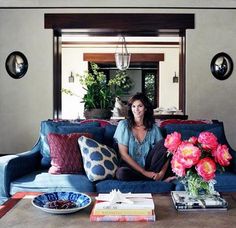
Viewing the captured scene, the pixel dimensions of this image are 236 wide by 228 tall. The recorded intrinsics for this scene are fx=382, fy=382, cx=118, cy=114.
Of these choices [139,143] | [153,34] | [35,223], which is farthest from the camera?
[153,34]

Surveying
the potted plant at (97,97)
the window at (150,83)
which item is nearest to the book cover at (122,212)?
the potted plant at (97,97)

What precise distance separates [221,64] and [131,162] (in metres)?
2.90

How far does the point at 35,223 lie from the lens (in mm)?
1823

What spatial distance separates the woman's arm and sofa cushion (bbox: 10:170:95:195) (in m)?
0.38

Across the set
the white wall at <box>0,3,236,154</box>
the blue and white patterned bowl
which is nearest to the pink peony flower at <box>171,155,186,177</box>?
the blue and white patterned bowl

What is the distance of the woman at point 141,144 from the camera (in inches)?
125

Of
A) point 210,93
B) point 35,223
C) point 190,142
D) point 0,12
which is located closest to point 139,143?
point 190,142

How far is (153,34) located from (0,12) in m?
2.28

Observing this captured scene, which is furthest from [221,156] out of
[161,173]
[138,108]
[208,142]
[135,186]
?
[138,108]

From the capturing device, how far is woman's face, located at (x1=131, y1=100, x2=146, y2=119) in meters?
3.34

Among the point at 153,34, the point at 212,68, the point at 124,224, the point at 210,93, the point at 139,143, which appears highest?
the point at 153,34

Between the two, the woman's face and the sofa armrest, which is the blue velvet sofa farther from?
the woman's face

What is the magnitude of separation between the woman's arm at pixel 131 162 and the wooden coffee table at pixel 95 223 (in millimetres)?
1014

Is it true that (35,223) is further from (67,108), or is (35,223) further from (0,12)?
(67,108)
